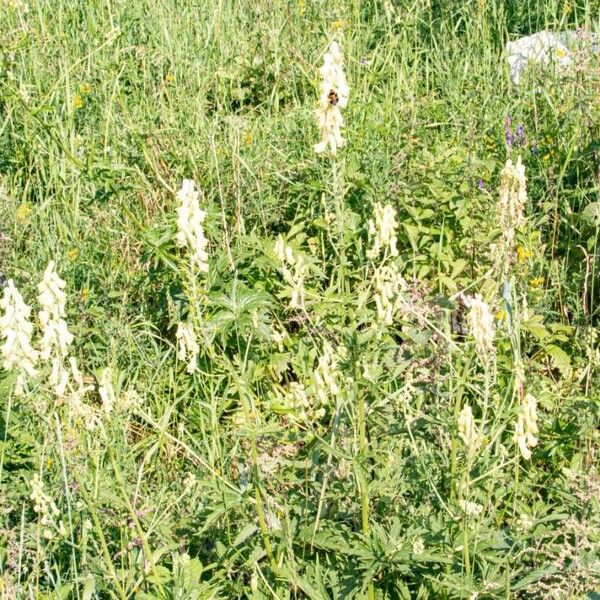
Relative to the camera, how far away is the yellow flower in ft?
13.7

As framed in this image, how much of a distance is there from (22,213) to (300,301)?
2.00 meters

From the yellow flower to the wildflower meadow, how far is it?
14 millimetres

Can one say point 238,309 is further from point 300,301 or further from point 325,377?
point 325,377

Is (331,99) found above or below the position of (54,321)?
above

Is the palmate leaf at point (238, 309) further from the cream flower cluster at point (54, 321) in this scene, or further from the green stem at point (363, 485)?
the cream flower cluster at point (54, 321)

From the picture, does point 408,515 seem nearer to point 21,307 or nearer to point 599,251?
point 21,307

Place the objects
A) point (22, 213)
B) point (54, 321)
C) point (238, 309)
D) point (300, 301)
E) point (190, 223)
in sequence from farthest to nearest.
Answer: point (22, 213) → point (238, 309) → point (300, 301) → point (190, 223) → point (54, 321)

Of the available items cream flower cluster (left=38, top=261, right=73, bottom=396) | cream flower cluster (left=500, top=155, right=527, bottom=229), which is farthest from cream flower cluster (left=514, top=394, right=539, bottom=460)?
cream flower cluster (left=38, top=261, right=73, bottom=396)

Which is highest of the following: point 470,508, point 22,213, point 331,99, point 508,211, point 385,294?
point 331,99

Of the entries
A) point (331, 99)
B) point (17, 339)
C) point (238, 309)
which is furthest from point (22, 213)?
point (331, 99)

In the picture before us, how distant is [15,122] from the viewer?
15.8ft

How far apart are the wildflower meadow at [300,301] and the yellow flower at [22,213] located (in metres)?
0.01

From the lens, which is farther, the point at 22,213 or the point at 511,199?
the point at 22,213

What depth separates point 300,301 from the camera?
8.36ft
